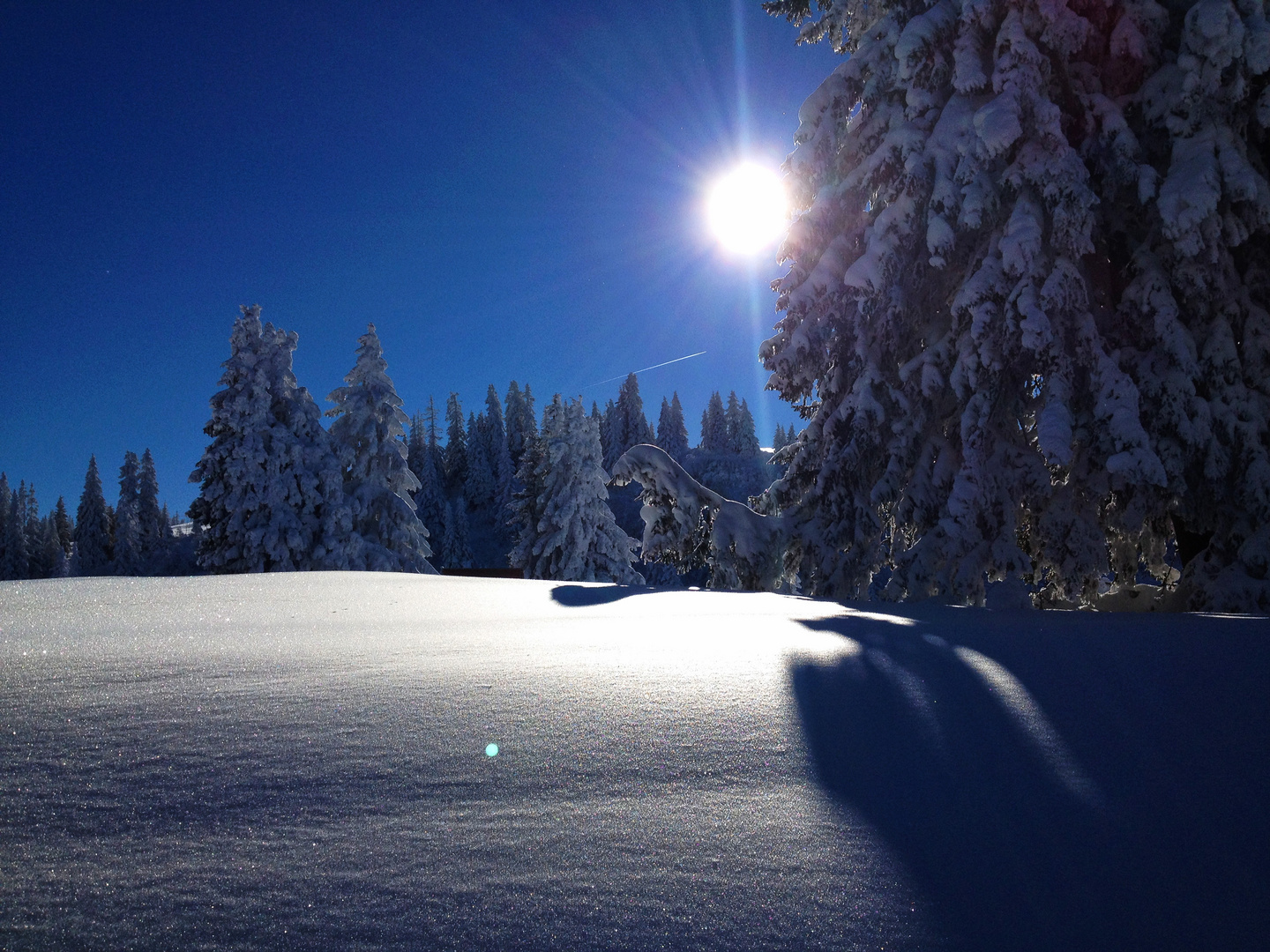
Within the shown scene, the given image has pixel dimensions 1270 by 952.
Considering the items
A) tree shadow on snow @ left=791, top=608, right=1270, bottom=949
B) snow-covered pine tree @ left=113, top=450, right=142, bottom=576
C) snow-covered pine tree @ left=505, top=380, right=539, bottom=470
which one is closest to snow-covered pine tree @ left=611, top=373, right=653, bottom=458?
snow-covered pine tree @ left=505, top=380, right=539, bottom=470

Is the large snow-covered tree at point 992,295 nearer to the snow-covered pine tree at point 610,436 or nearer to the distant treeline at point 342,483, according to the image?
the distant treeline at point 342,483

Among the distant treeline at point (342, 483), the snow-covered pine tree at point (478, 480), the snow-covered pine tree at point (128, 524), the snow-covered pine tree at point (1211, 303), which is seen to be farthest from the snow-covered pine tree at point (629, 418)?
the snow-covered pine tree at point (1211, 303)

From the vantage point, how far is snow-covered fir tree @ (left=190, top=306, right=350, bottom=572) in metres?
21.2

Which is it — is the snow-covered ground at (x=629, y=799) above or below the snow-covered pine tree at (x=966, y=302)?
below

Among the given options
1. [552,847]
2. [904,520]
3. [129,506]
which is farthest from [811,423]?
[129,506]

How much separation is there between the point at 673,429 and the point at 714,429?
29.3 ft

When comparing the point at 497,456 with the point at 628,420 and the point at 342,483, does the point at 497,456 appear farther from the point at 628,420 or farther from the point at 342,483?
the point at 342,483

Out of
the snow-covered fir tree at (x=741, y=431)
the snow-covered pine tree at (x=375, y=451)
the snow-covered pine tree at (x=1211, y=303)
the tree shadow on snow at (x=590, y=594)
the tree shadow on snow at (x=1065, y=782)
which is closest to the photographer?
the tree shadow on snow at (x=1065, y=782)

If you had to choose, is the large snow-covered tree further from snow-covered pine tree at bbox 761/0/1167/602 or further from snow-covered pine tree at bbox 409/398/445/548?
snow-covered pine tree at bbox 409/398/445/548

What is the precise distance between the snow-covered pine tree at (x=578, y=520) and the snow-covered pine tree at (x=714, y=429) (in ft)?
204

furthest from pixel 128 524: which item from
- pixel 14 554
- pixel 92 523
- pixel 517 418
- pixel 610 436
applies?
pixel 610 436

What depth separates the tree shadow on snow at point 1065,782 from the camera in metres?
1.24

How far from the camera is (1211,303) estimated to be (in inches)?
271

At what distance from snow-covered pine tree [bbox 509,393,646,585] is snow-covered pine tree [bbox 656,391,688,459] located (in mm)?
54400
